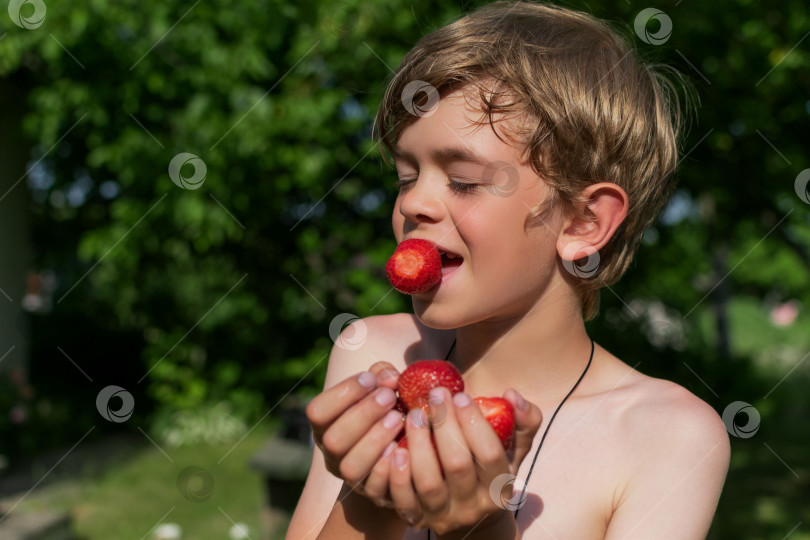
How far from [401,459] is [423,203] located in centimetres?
45

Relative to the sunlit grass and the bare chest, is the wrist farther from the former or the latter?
the sunlit grass

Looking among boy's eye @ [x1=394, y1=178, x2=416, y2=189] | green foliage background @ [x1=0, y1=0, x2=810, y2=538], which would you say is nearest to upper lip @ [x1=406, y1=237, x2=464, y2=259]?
boy's eye @ [x1=394, y1=178, x2=416, y2=189]

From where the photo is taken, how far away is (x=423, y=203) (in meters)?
1.38

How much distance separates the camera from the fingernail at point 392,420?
1.19 m

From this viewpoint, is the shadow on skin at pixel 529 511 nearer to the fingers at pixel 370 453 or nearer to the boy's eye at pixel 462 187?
the fingers at pixel 370 453

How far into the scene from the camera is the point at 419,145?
1.41 m

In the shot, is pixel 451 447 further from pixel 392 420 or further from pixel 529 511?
pixel 529 511

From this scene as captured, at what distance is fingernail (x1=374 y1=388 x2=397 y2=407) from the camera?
1202mm

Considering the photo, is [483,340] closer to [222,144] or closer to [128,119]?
[222,144]

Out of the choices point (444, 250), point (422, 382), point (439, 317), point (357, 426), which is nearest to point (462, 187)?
point (444, 250)

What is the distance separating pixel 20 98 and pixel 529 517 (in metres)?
5.87

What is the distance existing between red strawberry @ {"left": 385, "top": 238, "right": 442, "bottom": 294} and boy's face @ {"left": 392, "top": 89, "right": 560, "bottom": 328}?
4 cm

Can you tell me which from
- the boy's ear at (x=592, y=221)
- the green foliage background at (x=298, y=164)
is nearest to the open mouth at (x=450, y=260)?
the boy's ear at (x=592, y=221)

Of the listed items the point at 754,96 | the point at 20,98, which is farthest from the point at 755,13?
the point at 20,98
